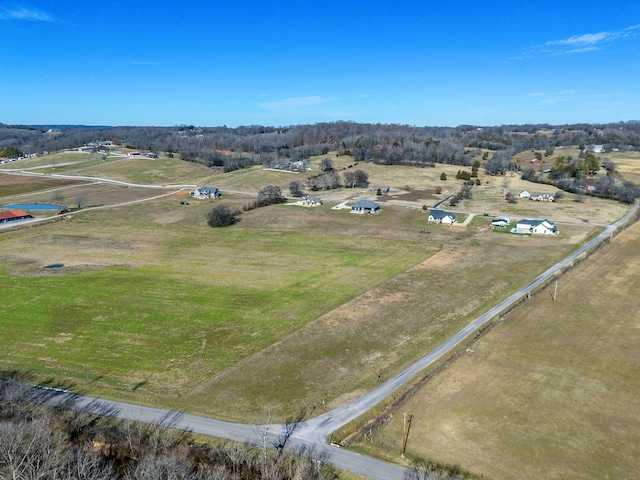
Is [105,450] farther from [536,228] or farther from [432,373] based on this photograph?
[536,228]

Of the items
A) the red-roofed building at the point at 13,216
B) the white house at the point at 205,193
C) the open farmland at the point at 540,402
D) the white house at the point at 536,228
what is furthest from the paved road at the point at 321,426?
the white house at the point at 205,193

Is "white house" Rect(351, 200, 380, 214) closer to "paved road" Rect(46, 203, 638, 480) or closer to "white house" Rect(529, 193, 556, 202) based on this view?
"white house" Rect(529, 193, 556, 202)

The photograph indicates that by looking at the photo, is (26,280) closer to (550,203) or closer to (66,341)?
(66,341)

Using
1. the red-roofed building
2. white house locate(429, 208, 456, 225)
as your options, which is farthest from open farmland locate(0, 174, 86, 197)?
white house locate(429, 208, 456, 225)

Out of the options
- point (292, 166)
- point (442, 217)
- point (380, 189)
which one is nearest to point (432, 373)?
point (442, 217)

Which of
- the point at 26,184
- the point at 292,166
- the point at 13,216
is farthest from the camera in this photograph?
the point at 292,166
